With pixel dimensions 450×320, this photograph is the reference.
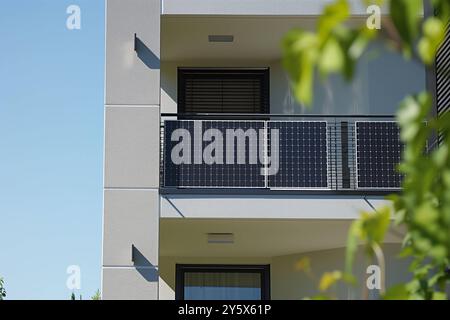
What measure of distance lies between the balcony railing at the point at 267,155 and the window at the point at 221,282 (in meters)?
3.77

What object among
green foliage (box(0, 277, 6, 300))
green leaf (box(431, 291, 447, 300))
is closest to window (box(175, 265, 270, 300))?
green foliage (box(0, 277, 6, 300))

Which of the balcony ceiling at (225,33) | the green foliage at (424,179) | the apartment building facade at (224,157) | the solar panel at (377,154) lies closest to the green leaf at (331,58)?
the green foliage at (424,179)

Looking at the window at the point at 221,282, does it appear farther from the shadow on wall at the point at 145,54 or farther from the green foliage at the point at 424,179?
the green foliage at the point at 424,179

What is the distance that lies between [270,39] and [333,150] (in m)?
1.90

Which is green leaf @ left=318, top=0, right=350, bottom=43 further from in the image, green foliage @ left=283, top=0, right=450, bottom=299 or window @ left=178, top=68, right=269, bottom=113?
window @ left=178, top=68, right=269, bottom=113

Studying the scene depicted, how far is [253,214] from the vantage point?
1173 centimetres

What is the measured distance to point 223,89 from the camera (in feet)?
49.4

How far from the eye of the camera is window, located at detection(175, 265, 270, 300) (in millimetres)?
15625

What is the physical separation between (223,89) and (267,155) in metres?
3.00

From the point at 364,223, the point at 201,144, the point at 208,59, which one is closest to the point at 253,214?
the point at 201,144

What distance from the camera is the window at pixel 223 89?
15.0m

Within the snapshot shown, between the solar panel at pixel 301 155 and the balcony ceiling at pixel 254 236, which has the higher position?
the solar panel at pixel 301 155

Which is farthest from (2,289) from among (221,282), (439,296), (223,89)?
(439,296)
